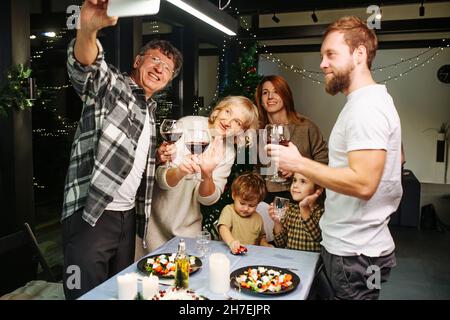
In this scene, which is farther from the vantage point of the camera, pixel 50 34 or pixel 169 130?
pixel 50 34

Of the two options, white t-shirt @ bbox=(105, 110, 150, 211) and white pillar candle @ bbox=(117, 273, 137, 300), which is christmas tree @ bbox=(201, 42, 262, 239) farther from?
white pillar candle @ bbox=(117, 273, 137, 300)

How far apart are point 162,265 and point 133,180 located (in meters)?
0.50

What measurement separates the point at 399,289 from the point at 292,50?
6.24m

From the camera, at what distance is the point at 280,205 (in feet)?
7.37

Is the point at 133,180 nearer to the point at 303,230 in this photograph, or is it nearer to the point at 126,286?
the point at 126,286

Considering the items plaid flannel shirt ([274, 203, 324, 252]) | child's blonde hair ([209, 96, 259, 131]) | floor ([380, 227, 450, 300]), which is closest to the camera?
plaid flannel shirt ([274, 203, 324, 252])

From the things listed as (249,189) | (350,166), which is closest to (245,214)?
(249,189)

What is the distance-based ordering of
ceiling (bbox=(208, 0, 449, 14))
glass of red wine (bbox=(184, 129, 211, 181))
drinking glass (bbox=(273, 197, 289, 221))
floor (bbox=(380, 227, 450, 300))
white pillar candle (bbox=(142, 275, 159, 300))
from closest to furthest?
white pillar candle (bbox=(142, 275, 159, 300)) < glass of red wine (bbox=(184, 129, 211, 181)) < drinking glass (bbox=(273, 197, 289, 221)) < floor (bbox=(380, 227, 450, 300)) < ceiling (bbox=(208, 0, 449, 14))

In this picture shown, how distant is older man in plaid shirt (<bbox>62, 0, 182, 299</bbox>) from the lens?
1.88 meters

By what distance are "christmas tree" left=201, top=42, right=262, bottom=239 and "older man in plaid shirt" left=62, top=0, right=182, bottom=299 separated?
4.31 feet

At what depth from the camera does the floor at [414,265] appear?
3800 millimetres

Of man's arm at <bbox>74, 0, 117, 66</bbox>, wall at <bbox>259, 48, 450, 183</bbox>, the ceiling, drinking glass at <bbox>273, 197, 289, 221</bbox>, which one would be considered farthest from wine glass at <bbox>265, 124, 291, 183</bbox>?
wall at <bbox>259, 48, 450, 183</bbox>

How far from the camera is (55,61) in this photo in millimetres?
3609

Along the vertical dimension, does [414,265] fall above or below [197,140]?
below
